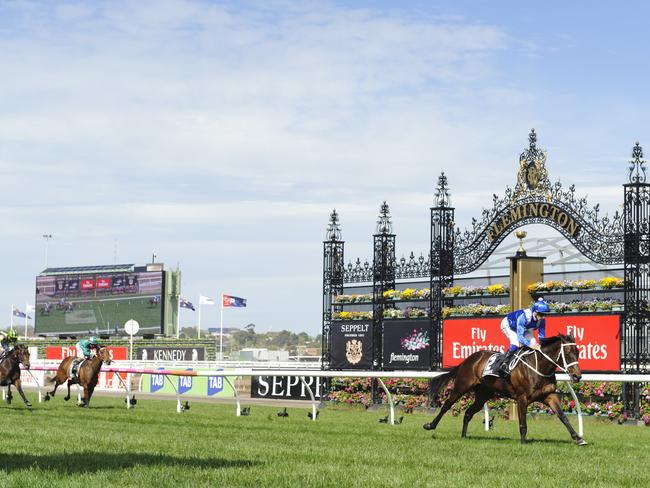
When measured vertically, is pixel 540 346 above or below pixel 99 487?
above

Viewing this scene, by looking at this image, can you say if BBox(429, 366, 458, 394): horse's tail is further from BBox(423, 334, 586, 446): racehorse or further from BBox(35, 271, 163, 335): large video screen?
BBox(35, 271, 163, 335): large video screen

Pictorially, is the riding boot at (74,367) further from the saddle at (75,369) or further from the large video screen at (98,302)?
the large video screen at (98,302)

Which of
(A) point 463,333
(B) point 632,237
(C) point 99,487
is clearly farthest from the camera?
(A) point 463,333

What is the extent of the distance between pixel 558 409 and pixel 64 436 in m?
5.81

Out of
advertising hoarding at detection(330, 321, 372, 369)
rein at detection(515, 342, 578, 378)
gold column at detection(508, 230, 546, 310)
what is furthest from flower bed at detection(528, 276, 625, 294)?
rein at detection(515, 342, 578, 378)

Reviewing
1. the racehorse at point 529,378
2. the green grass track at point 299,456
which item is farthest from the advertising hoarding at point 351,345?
the racehorse at point 529,378

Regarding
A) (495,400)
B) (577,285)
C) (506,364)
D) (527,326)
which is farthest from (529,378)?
(495,400)

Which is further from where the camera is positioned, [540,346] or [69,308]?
[69,308]

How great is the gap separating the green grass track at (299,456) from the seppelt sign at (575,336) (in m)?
4.64

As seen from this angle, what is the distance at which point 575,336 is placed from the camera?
21859 mm

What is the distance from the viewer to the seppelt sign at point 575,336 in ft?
69.3

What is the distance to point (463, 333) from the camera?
24281 mm

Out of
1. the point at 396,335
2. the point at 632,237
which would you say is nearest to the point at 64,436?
the point at 632,237

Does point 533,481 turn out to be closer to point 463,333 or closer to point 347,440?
point 347,440
